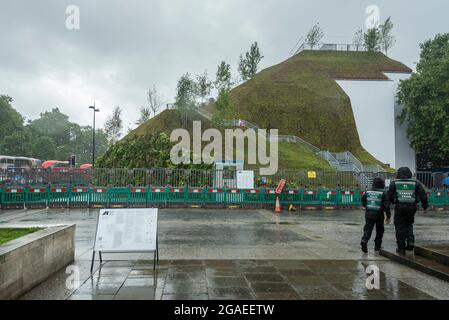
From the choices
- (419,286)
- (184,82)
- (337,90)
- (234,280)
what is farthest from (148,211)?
(337,90)

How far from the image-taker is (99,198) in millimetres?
18406

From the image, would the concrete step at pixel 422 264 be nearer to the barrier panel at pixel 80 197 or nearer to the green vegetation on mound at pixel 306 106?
the barrier panel at pixel 80 197

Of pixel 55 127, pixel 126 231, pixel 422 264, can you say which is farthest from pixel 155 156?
pixel 55 127

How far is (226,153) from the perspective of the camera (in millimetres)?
31969

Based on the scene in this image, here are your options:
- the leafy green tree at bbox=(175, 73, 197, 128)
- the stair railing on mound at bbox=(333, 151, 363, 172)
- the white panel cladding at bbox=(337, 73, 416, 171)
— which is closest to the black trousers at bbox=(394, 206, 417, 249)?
the stair railing on mound at bbox=(333, 151, 363, 172)

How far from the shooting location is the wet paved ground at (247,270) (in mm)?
5254

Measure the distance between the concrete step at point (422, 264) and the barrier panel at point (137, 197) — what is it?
42.5ft

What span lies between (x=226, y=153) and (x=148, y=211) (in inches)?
992

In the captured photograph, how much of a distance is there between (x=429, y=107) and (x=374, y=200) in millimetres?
34681

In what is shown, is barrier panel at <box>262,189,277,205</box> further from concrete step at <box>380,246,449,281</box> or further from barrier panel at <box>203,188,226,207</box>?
concrete step at <box>380,246,449,281</box>

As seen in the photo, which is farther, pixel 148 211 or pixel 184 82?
pixel 184 82

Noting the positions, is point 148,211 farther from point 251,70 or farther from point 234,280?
point 251,70

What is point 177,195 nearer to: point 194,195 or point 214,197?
point 194,195

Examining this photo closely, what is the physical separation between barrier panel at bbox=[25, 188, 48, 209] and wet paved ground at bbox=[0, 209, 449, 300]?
24.4ft
